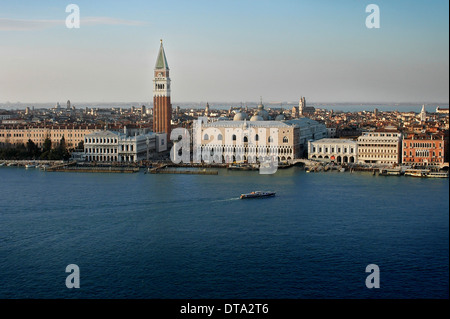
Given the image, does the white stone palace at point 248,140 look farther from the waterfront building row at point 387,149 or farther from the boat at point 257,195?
the boat at point 257,195

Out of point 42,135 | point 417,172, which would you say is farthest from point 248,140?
point 42,135

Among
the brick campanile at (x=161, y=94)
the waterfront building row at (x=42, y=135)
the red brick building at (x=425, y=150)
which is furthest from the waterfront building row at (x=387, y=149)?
the waterfront building row at (x=42, y=135)

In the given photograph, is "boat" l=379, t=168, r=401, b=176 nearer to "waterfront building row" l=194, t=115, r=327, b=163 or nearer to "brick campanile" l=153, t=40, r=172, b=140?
"waterfront building row" l=194, t=115, r=327, b=163

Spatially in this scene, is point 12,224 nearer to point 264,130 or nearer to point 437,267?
point 437,267

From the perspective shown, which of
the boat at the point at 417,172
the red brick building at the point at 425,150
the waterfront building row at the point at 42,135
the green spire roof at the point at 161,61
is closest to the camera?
the boat at the point at 417,172

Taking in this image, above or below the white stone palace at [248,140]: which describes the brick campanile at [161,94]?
above

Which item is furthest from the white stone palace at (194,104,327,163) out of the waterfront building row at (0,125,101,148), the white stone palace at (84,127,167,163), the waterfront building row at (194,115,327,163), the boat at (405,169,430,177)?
the waterfront building row at (0,125,101,148)

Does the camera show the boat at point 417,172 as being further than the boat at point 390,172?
No

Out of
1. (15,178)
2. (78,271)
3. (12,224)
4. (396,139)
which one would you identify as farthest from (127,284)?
(396,139)
